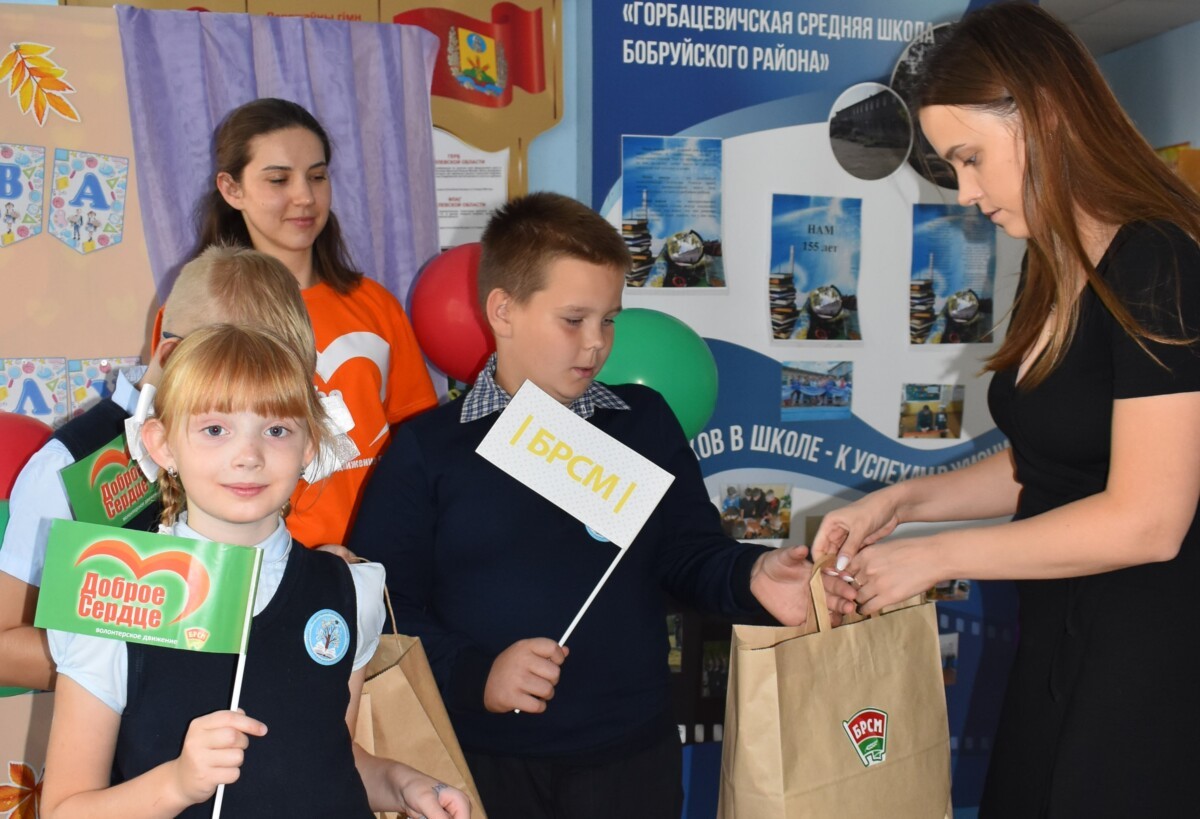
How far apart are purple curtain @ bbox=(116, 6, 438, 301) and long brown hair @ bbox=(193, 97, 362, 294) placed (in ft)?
0.60

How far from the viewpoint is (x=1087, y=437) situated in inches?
50.1

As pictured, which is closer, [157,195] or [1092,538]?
[1092,538]

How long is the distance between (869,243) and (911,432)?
586 mm

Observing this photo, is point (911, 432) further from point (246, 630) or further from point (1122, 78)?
point (1122, 78)

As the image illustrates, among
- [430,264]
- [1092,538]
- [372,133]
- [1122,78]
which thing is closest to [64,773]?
[1092,538]

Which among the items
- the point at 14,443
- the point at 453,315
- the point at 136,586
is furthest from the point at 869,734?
the point at 14,443

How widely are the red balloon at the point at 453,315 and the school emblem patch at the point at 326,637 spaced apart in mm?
1173

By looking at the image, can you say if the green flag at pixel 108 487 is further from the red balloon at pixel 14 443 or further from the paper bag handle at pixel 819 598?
the paper bag handle at pixel 819 598

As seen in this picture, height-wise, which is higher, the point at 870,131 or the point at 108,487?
the point at 870,131

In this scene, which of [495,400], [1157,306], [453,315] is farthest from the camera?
[453,315]

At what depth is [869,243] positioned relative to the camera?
10.2 feet

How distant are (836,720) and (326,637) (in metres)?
0.69

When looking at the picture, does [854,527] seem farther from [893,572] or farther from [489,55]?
[489,55]

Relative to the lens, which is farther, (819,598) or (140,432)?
(819,598)
